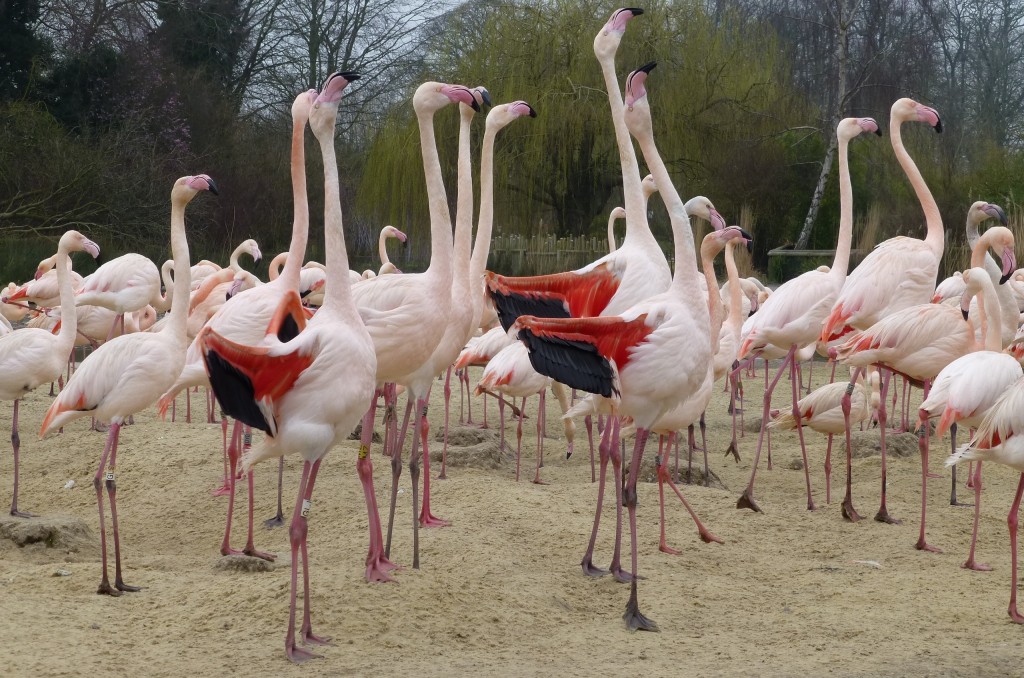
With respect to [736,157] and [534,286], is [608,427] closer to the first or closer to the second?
[534,286]

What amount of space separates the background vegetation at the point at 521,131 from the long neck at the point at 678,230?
1178 centimetres

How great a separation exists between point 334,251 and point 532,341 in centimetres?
85

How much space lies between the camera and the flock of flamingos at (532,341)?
12.1ft

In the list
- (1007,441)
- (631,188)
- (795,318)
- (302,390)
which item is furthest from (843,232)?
(302,390)

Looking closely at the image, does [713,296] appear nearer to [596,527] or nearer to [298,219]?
[596,527]

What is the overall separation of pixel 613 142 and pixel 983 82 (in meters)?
9.26

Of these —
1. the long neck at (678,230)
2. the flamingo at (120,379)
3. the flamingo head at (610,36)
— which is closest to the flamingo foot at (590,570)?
the long neck at (678,230)

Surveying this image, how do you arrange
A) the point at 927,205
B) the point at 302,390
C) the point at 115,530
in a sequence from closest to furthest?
the point at 302,390
the point at 115,530
the point at 927,205

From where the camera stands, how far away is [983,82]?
22500mm

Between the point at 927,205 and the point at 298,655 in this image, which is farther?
the point at 927,205

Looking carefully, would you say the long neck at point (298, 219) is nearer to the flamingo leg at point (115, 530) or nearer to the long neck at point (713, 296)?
the flamingo leg at point (115, 530)

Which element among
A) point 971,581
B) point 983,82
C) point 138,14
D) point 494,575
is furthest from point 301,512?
point 983,82

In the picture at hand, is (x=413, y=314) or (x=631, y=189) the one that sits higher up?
(x=631, y=189)

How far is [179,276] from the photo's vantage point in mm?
5145
